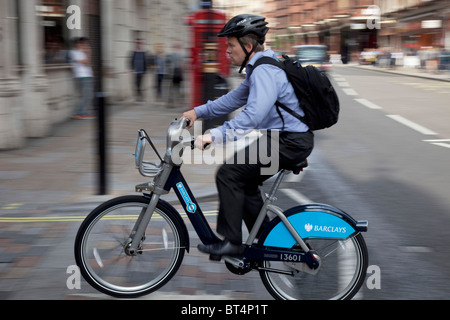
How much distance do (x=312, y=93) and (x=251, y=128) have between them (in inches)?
15.8

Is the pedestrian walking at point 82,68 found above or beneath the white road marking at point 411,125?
above

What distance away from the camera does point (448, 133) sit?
12.0 meters

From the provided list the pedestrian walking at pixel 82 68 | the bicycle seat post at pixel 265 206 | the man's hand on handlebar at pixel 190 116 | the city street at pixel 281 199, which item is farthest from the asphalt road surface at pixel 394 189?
the pedestrian walking at pixel 82 68

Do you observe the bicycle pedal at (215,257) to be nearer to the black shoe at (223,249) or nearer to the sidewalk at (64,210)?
the black shoe at (223,249)

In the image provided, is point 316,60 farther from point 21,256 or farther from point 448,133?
point 21,256

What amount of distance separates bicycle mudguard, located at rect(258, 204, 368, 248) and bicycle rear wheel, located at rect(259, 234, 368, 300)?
0.18 ft

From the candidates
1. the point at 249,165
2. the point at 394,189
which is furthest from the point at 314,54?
the point at 249,165

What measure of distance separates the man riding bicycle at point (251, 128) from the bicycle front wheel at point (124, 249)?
0.32 meters

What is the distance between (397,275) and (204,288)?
140 cm

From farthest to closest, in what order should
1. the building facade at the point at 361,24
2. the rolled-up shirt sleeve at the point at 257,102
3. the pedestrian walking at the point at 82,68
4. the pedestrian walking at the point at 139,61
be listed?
the building facade at the point at 361,24
the pedestrian walking at the point at 139,61
the pedestrian walking at the point at 82,68
the rolled-up shirt sleeve at the point at 257,102

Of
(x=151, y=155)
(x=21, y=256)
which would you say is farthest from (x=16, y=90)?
(x=21, y=256)

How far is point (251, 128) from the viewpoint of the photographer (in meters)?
3.37

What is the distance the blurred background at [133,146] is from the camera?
440 centimetres

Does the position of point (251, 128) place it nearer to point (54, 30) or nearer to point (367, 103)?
point (54, 30)
